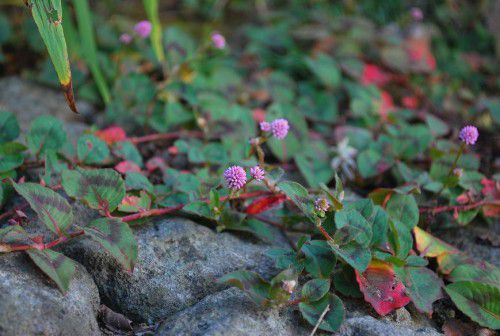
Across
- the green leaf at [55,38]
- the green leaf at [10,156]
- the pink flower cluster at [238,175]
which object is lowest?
the green leaf at [10,156]

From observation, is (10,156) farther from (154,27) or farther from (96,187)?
(154,27)

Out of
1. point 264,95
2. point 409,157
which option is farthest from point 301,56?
point 409,157

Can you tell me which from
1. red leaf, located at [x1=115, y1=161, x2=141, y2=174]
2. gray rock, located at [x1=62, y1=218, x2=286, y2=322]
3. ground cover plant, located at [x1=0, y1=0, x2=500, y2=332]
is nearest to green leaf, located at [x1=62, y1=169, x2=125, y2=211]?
ground cover plant, located at [x1=0, y1=0, x2=500, y2=332]

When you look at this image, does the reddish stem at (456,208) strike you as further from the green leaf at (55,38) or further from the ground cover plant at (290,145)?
the green leaf at (55,38)

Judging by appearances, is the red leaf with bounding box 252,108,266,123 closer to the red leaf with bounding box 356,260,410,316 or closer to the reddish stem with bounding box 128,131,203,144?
the reddish stem with bounding box 128,131,203,144

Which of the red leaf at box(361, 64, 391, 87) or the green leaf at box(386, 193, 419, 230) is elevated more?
the green leaf at box(386, 193, 419, 230)

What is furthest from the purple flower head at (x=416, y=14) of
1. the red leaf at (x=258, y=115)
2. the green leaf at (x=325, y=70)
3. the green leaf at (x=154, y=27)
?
the green leaf at (x=154, y=27)

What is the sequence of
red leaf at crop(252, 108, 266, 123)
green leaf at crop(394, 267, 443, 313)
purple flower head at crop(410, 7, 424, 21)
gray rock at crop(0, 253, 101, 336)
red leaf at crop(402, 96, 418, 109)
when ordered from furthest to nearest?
purple flower head at crop(410, 7, 424, 21), red leaf at crop(402, 96, 418, 109), red leaf at crop(252, 108, 266, 123), green leaf at crop(394, 267, 443, 313), gray rock at crop(0, 253, 101, 336)
